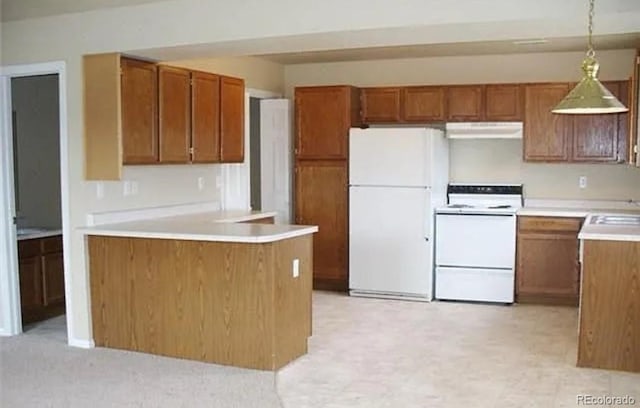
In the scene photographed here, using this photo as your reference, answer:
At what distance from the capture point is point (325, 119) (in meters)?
7.14


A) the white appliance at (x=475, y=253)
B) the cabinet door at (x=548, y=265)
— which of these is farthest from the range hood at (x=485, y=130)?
the cabinet door at (x=548, y=265)

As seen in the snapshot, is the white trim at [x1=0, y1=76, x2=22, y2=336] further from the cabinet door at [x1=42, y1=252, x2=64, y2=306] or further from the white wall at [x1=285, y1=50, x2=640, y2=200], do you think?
the white wall at [x1=285, y1=50, x2=640, y2=200]

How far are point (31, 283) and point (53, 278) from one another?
0.26 meters

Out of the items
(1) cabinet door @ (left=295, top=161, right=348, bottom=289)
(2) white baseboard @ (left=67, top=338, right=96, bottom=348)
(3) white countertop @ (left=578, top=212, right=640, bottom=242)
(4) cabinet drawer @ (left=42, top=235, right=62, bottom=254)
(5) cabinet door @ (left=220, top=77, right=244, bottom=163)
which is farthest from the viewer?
(1) cabinet door @ (left=295, top=161, right=348, bottom=289)

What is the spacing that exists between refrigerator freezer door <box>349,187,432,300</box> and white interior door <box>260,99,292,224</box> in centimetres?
87

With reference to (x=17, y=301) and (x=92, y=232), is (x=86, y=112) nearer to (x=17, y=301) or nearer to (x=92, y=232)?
(x=92, y=232)

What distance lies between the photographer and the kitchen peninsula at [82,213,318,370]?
4.45 meters

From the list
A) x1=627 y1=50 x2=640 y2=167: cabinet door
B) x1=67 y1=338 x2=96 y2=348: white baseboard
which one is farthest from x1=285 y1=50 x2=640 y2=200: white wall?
x1=67 y1=338 x2=96 y2=348: white baseboard

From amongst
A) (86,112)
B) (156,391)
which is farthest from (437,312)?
(86,112)

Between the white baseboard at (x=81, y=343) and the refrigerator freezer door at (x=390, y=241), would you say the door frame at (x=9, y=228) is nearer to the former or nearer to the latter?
the white baseboard at (x=81, y=343)

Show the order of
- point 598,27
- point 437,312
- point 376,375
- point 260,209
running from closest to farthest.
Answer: point 598,27, point 376,375, point 437,312, point 260,209

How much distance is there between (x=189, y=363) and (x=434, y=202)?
3141 millimetres

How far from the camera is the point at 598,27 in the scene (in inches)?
156

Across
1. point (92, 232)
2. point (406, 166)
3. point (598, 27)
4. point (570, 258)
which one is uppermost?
point (598, 27)
